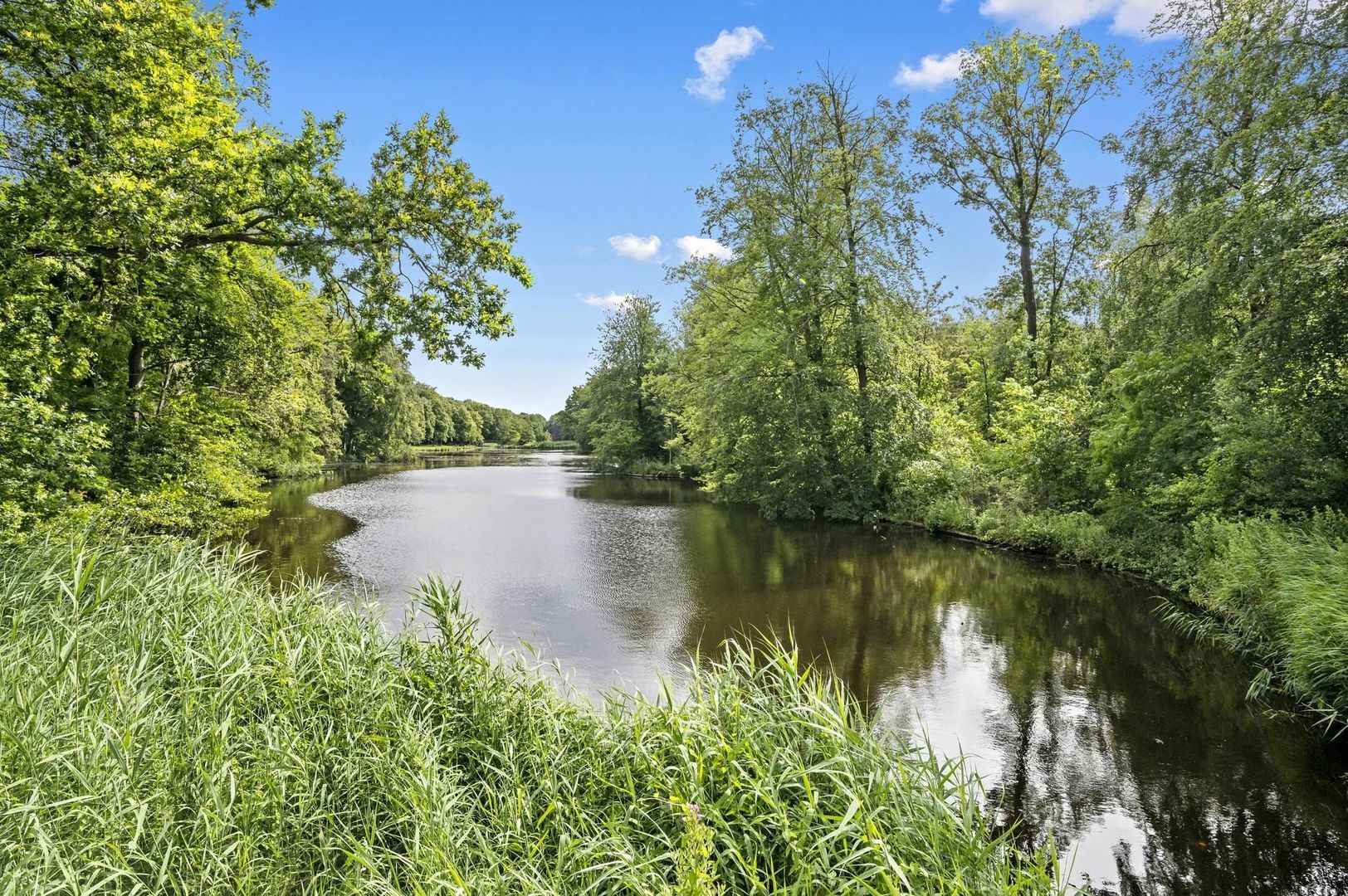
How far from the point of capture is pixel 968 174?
19.4m

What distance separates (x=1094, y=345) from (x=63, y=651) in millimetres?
18435

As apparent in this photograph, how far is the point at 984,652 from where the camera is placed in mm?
8195

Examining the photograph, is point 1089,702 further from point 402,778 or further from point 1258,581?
point 402,778

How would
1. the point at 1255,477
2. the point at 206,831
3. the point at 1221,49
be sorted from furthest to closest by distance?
the point at 1221,49
the point at 1255,477
the point at 206,831

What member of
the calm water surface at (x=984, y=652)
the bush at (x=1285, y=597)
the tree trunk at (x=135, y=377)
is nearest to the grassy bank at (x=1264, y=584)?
the bush at (x=1285, y=597)

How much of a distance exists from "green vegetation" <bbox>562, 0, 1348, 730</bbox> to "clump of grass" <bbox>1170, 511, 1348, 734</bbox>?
0.04m


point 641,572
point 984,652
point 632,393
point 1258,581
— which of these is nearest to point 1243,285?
point 1258,581

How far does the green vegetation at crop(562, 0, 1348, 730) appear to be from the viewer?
8.02 m

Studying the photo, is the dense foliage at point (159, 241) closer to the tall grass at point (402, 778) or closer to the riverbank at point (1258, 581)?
the tall grass at point (402, 778)

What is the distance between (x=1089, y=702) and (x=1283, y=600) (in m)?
2.55

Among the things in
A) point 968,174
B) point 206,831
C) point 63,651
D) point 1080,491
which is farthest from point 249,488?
point 968,174

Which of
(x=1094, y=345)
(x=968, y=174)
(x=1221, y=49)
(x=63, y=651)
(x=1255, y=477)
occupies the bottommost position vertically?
(x=63, y=651)

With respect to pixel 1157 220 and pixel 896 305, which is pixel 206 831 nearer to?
pixel 1157 220

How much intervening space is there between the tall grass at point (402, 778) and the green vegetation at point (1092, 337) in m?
5.16
